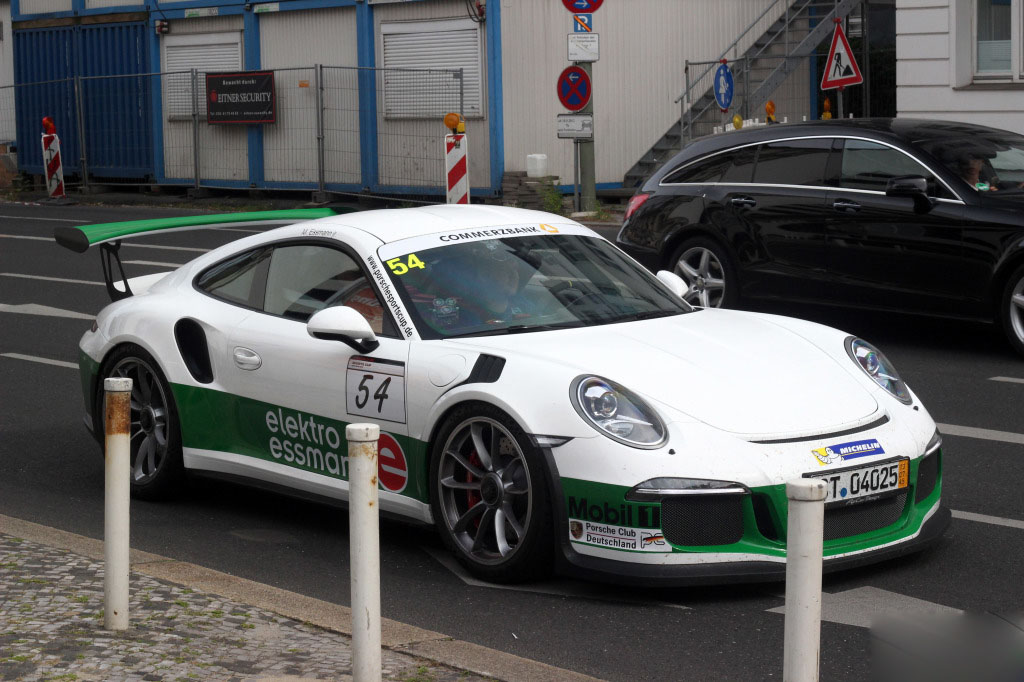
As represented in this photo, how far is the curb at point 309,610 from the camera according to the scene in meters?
4.30

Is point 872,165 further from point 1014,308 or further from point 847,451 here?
point 847,451

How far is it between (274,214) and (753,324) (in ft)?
8.59

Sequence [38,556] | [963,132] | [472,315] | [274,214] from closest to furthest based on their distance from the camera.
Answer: [38,556] < [472,315] < [274,214] < [963,132]

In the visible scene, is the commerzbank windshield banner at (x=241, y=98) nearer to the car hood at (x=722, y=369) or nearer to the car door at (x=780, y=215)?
the car door at (x=780, y=215)

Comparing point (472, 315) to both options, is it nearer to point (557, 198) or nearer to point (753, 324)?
point (753, 324)

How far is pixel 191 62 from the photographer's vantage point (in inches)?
1115

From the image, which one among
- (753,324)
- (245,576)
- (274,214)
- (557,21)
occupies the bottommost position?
(245,576)

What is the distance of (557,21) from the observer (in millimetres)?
23359

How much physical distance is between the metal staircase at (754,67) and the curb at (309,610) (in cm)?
1853

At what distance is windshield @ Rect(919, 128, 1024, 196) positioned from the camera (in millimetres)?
10023


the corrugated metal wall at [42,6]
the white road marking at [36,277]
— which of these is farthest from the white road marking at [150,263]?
the corrugated metal wall at [42,6]

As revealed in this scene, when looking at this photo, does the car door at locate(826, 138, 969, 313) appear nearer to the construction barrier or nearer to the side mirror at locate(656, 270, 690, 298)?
the side mirror at locate(656, 270, 690, 298)

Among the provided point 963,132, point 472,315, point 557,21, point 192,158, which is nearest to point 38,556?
point 472,315

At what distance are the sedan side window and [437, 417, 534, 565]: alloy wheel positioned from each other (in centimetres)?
577
